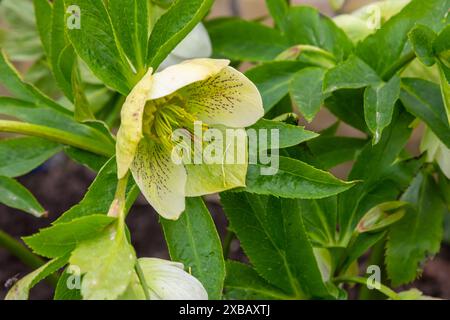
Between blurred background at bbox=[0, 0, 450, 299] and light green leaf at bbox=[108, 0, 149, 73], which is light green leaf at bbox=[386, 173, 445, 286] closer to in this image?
light green leaf at bbox=[108, 0, 149, 73]

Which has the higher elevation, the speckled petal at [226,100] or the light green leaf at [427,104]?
the speckled petal at [226,100]

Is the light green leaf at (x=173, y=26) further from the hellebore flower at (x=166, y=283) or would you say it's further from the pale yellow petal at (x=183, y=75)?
the hellebore flower at (x=166, y=283)

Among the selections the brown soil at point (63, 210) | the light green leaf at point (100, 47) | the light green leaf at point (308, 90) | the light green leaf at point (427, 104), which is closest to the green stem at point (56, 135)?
the light green leaf at point (100, 47)

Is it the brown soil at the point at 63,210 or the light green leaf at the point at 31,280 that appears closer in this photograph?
the light green leaf at the point at 31,280

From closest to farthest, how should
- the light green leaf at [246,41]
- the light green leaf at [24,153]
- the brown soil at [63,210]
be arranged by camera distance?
1. the light green leaf at [24,153]
2. the light green leaf at [246,41]
3. the brown soil at [63,210]

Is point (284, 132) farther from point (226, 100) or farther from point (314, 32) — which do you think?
point (314, 32)

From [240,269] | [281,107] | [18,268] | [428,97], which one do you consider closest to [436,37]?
[428,97]
